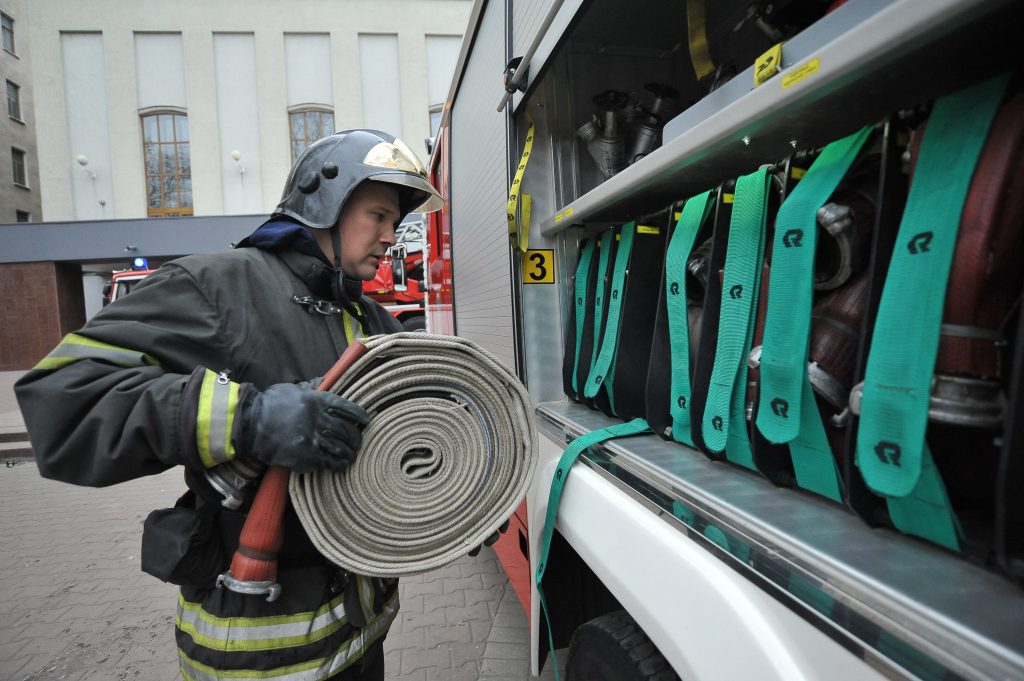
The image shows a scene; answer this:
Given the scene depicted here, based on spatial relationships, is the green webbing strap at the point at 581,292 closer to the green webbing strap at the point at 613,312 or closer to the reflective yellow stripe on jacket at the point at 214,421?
the green webbing strap at the point at 613,312

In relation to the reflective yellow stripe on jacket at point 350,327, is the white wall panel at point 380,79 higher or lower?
higher

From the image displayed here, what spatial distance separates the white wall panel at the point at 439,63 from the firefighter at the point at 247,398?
67.1 feet

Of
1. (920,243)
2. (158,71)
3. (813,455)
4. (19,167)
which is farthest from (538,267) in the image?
(19,167)

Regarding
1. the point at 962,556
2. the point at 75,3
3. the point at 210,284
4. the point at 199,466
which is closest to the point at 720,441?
the point at 962,556

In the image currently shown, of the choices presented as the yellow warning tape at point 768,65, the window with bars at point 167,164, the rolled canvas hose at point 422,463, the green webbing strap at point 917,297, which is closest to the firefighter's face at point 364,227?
the rolled canvas hose at point 422,463

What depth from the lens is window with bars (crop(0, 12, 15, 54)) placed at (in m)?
21.9

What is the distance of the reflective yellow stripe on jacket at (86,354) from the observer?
1093 millimetres

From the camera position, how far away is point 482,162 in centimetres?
264

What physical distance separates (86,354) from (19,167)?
30.2m

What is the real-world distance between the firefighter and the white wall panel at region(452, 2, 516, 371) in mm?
662

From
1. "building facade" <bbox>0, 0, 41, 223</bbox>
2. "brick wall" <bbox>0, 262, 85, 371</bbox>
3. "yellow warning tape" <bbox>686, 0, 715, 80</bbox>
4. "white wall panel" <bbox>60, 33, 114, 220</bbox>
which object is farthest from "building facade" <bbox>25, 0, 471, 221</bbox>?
"yellow warning tape" <bbox>686, 0, 715, 80</bbox>

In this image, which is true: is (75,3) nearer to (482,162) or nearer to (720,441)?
(482,162)

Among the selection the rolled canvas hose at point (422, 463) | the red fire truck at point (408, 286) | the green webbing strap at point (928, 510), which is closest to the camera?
the green webbing strap at point (928, 510)

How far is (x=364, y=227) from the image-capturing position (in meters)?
1.64
